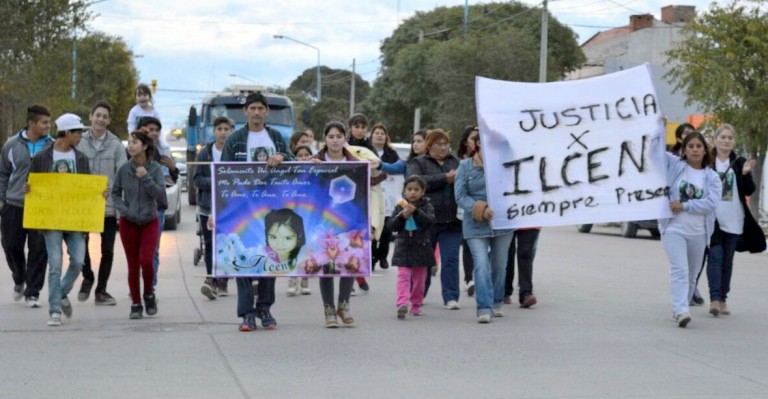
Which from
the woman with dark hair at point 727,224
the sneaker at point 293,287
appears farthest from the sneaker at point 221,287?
the woman with dark hair at point 727,224

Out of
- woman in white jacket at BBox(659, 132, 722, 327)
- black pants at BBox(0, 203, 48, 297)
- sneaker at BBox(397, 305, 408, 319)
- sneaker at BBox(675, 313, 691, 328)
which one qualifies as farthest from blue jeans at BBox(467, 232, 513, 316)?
black pants at BBox(0, 203, 48, 297)

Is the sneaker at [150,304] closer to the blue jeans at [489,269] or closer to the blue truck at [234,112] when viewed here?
the blue jeans at [489,269]

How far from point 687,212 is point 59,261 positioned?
5.48m

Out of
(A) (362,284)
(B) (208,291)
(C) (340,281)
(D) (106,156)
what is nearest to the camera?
(C) (340,281)

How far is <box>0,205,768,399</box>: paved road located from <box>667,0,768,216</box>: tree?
70.3ft

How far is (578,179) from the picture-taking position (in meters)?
11.6

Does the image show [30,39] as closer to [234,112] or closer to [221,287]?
[234,112]

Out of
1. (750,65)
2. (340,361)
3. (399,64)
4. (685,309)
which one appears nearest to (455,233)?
(685,309)

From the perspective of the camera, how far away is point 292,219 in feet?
35.9

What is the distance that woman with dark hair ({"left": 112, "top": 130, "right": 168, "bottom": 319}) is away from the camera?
11422 mm

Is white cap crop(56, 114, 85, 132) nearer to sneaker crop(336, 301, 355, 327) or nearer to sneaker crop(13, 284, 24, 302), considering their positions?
sneaker crop(13, 284, 24, 302)

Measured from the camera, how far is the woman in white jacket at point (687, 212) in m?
11.3

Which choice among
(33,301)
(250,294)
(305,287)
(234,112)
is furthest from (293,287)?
(234,112)

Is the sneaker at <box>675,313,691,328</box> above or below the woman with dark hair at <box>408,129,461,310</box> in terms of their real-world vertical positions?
below
